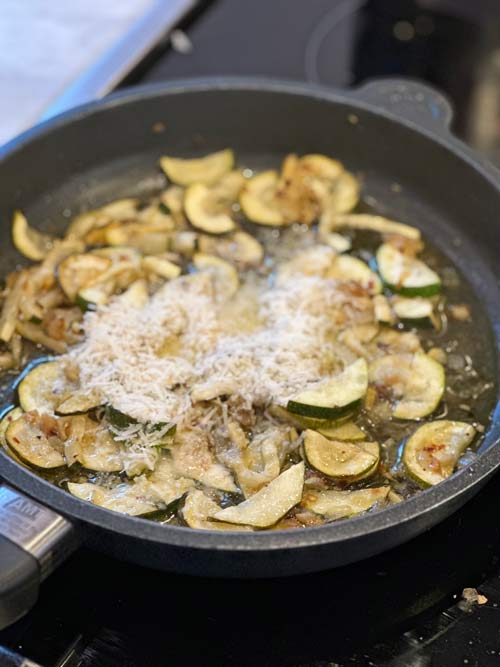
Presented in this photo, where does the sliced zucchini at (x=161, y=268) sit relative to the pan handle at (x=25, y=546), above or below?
above

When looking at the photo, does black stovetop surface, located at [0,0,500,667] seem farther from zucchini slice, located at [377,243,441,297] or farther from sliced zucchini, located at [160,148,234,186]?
sliced zucchini, located at [160,148,234,186]

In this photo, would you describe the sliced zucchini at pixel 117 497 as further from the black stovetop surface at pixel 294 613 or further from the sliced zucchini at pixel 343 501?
the sliced zucchini at pixel 343 501

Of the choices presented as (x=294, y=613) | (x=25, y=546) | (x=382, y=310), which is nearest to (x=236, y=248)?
(x=382, y=310)

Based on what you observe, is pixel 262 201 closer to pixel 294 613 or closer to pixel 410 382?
pixel 410 382

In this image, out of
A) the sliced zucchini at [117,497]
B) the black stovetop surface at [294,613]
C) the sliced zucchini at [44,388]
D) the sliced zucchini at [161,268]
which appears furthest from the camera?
the sliced zucchini at [161,268]

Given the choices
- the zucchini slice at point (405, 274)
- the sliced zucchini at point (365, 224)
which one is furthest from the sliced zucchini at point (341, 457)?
the sliced zucchini at point (365, 224)

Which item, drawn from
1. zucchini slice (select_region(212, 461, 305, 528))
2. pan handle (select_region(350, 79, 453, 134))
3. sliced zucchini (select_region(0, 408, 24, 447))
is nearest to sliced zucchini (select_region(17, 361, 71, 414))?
sliced zucchini (select_region(0, 408, 24, 447))
